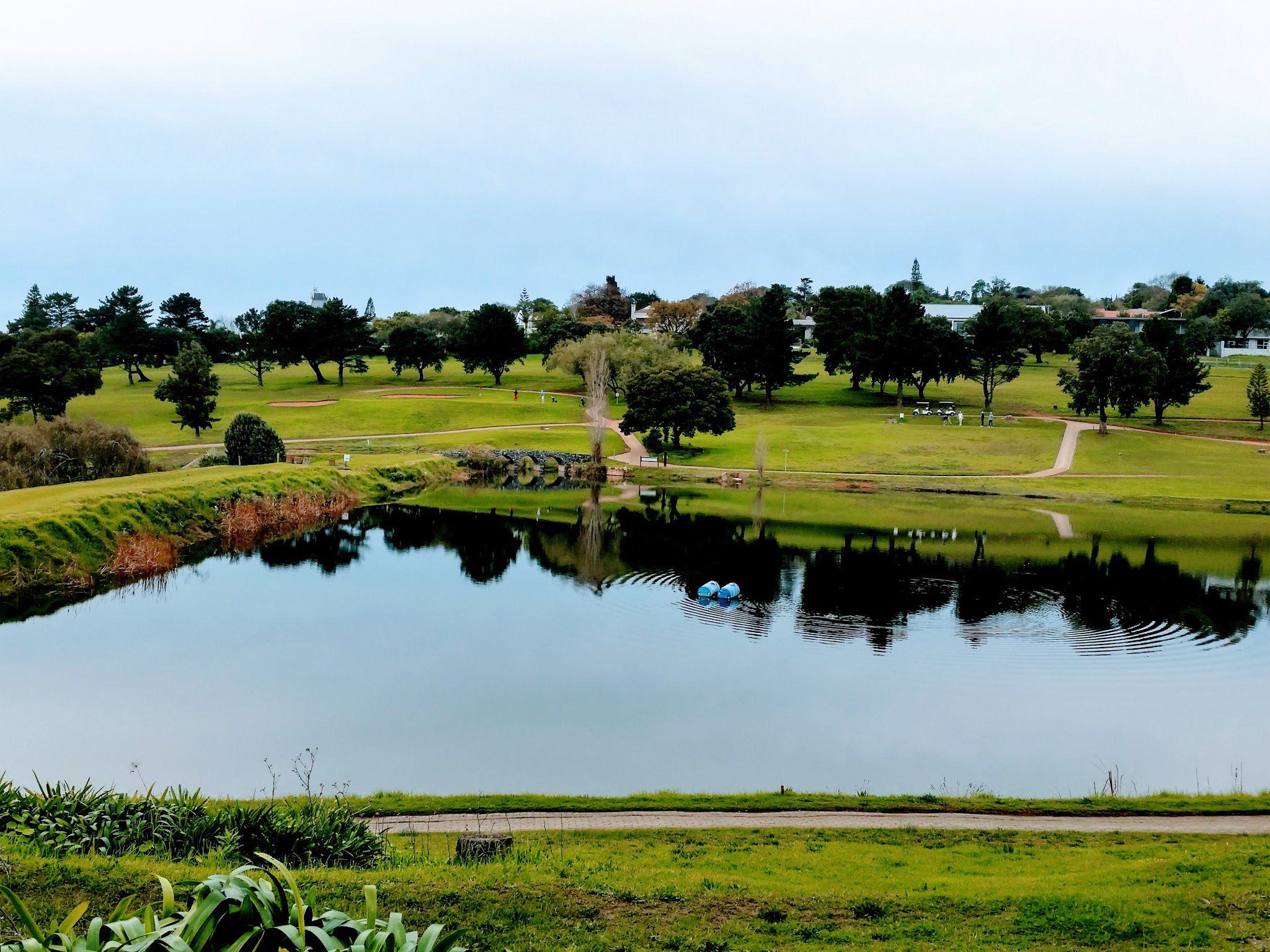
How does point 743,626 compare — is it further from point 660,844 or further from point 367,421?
point 367,421

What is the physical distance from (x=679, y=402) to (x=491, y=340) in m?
34.7

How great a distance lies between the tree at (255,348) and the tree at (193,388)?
2479cm

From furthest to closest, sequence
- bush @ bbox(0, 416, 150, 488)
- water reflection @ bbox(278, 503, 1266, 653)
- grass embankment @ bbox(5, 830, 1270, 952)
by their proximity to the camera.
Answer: bush @ bbox(0, 416, 150, 488)
water reflection @ bbox(278, 503, 1266, 653)
grass embankment @ bbox(5, 830, 1270, 952)

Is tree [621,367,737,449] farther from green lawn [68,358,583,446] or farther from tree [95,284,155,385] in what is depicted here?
tree [95,284,155,385]

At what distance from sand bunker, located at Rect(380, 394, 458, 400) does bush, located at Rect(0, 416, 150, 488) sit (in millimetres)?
35377

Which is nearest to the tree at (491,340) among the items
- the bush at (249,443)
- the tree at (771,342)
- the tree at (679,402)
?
the tree at (771,342)

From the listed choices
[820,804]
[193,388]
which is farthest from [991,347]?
[820,804]

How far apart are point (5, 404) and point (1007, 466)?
77.3 metres

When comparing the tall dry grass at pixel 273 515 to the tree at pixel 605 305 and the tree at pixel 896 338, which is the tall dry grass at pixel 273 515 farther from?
the tree at pixel 605 305

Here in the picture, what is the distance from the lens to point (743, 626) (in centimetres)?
2769

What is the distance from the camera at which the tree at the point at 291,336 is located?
299 ft

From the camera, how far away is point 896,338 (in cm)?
8269

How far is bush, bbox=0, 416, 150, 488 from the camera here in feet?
145

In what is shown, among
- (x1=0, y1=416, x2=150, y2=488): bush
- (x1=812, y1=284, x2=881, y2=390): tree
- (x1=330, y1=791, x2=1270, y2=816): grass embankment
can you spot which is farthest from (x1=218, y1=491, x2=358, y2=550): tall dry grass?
(x1=812, y1=284, x2=881, y2=390): tree
